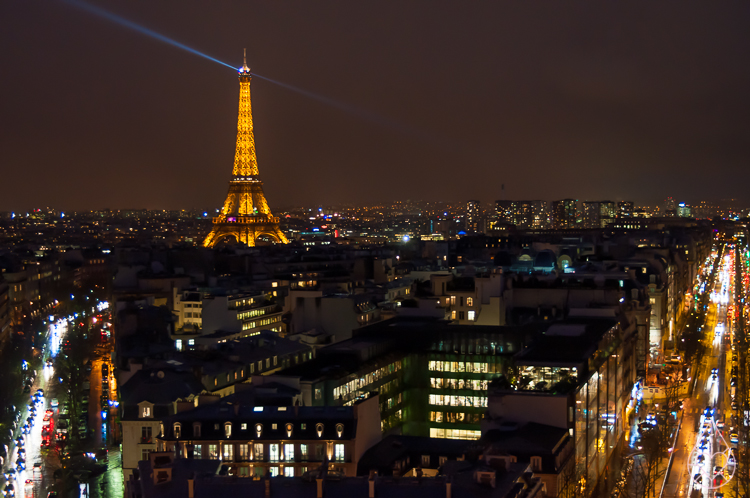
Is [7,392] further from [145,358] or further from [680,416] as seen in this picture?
[680,416]

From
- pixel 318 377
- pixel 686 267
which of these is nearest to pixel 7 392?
pixel 318 377

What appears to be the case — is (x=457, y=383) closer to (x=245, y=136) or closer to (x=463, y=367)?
(x=463, y=367)

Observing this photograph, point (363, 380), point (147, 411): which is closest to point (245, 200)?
point (363, 380)

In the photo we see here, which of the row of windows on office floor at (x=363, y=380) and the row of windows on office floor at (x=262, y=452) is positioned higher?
the row of windows on office floor at (x=363, y=380)

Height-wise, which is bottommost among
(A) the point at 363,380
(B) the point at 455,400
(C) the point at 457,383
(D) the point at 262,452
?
(B) the point at 455,400

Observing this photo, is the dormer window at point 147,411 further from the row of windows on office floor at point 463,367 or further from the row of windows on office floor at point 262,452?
the row of windows on office floor at point 463,367

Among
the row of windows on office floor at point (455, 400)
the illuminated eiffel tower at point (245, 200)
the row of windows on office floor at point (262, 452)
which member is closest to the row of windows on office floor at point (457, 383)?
the row of windows on office floor at point (455, 400)
